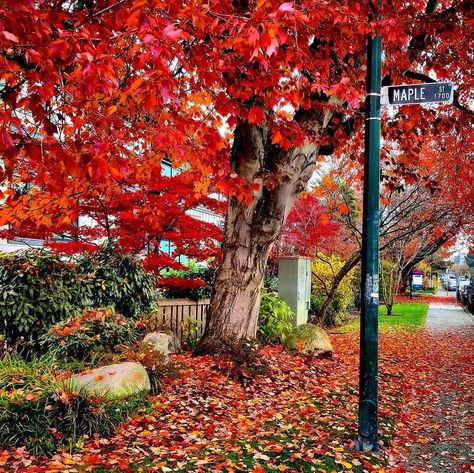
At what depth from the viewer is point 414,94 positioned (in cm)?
517

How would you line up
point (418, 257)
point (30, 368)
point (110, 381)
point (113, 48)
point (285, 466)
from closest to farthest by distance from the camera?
point (285, 466) < point (110, 381) < point (30, 368) < point (113, 48) < point (418, 257)

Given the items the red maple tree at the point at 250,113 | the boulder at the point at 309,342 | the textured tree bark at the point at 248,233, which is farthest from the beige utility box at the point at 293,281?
the textured tree bark at the point at 248,233

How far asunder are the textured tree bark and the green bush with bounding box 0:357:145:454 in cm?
292

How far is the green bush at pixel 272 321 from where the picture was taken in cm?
1112

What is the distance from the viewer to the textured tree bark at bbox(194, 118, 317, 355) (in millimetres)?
8172

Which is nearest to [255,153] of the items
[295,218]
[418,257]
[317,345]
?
[317,345]

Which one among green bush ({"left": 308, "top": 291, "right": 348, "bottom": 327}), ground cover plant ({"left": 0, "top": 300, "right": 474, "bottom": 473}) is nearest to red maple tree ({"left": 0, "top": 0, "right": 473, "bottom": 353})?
ground cover plant ({"left": 0, "top": 300, "right": 474, "bottom": 473})

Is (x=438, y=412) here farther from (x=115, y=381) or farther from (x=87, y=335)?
(x=87, y=335)

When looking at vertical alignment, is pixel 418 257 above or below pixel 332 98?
below

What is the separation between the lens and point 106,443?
4.96 metres

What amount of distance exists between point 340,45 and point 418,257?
2127 cm

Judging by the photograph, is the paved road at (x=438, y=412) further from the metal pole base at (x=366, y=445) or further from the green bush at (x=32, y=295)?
the green bush at (x=32, y=295)

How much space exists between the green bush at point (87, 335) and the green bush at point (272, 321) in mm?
4069

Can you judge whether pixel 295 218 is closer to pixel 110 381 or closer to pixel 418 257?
pixel 418 257
